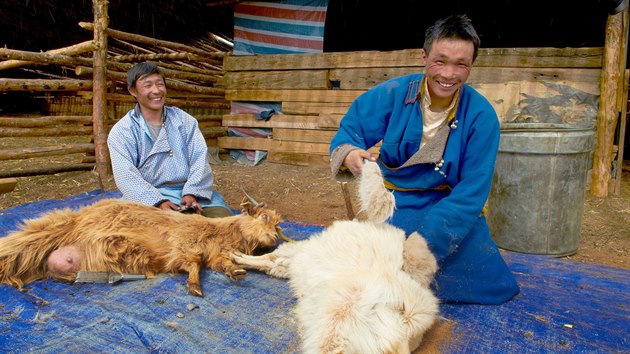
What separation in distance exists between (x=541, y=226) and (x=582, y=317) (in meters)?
1.65

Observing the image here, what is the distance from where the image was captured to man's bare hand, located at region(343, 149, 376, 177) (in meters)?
2.13

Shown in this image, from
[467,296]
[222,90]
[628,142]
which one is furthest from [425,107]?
[628,142]

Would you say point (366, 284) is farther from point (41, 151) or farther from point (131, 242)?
point (41, 151)

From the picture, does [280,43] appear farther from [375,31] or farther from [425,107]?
[425,107]

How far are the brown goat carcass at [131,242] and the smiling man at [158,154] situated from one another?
0.57m

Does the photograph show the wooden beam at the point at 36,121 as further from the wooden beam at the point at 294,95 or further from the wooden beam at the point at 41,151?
the wooden beam at the point at 294,95

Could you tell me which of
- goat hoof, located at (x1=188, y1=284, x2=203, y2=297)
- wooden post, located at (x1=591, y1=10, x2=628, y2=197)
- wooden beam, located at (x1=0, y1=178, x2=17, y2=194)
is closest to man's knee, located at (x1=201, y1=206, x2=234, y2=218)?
goat hoof, located at (x1=188, y1=284, x2=203, y2=297)

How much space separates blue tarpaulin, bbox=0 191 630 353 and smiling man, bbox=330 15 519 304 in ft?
0.62

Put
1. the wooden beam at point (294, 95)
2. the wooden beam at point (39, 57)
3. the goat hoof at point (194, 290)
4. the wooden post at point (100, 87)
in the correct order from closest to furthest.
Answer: the goat hoof at point (194, 290) → the wooden beam at point (39, 57) → the wooden post at point (100, 87) → the wooden beam at point (294, 95)

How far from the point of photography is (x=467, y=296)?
7.47ft

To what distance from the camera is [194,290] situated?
2.27 m

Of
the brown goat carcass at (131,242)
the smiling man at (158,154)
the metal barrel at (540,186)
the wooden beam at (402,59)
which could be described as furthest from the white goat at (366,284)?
the wooden beam at (402,59)

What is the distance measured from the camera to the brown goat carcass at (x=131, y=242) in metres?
2.39

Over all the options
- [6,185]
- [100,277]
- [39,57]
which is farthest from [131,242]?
[39,57]
